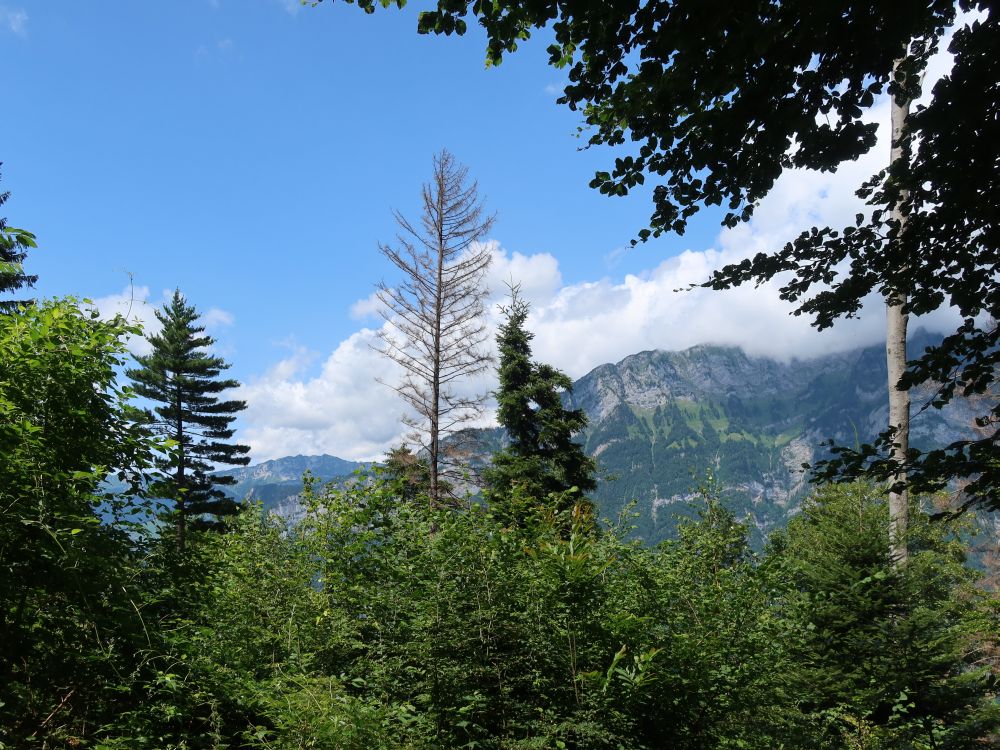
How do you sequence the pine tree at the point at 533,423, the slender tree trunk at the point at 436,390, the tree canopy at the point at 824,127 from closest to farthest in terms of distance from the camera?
the tree canopy at the point at 824,127 → the slender tree trunk at the point at 436,390 → the pine tree at the point at 533,423

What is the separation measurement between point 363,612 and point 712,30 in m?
4.84

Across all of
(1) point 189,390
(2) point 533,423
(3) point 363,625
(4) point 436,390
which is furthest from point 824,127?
(1) point 189,390

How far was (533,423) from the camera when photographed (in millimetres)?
20984

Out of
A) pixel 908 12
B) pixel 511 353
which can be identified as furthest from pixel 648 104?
pixel 511 353

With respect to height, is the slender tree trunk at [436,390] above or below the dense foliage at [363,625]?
above

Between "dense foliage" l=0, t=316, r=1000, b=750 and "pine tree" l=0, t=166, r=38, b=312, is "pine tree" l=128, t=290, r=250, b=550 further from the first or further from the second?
"dense foliage" l=0, t=316, r=1000, b=750

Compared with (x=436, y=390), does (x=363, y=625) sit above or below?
below

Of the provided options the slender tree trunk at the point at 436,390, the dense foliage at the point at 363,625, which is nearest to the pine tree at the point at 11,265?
the dense foliage at the point at 363,625

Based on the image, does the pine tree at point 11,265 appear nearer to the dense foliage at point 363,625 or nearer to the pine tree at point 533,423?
the dense foliage at point 363,625

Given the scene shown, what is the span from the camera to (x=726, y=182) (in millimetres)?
3246

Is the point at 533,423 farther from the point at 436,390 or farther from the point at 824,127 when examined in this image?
the point at 824,127

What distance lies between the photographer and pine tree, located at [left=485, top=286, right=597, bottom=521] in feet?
64.9

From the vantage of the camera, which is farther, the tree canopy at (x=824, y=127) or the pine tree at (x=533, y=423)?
the pine tree at (x=533, y=423)

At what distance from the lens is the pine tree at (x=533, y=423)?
19.8m
